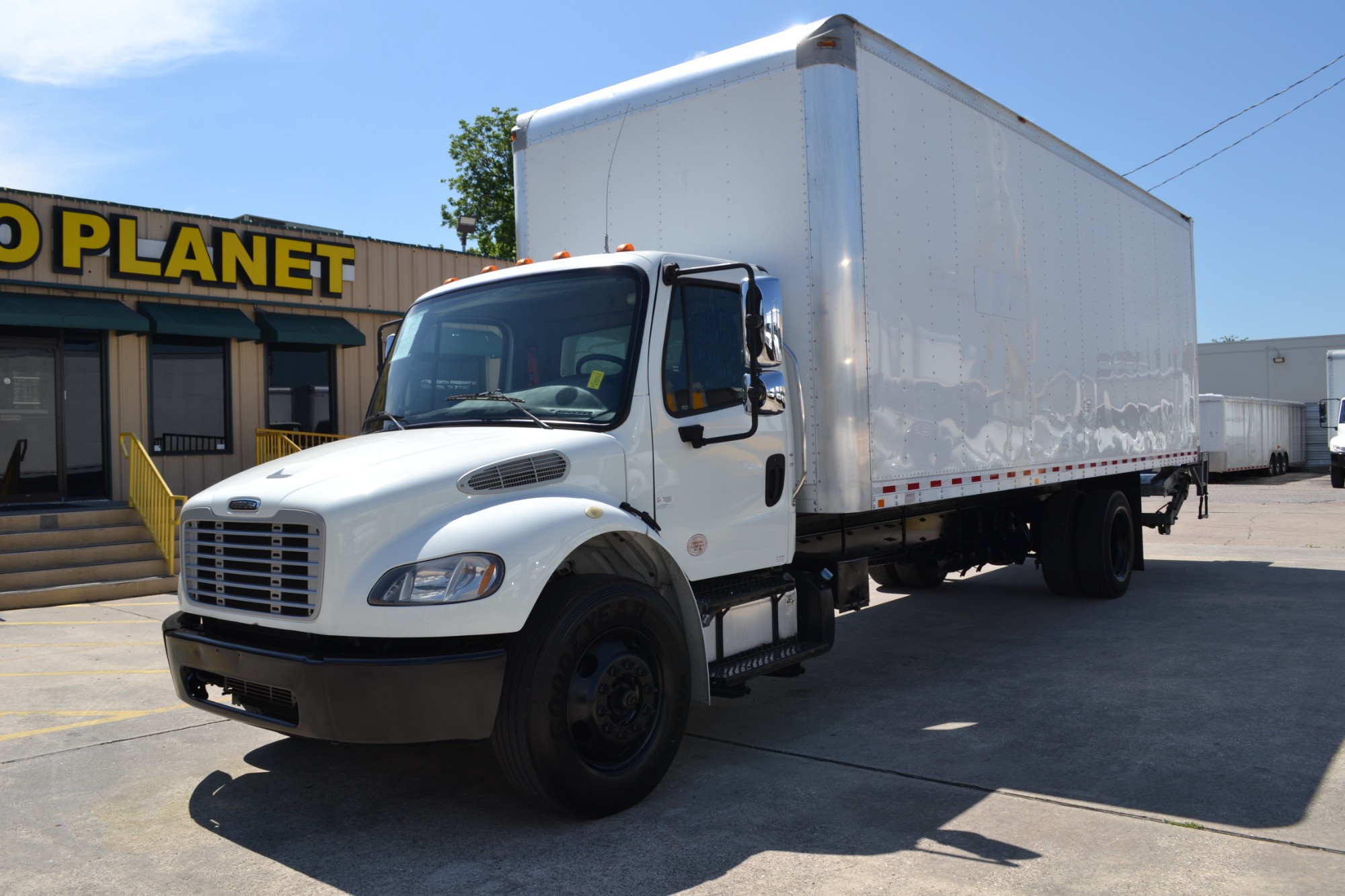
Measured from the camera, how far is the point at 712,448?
529 cm

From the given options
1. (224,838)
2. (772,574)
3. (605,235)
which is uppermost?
(605,235)

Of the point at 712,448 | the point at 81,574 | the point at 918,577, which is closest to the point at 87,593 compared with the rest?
the point at 81,574

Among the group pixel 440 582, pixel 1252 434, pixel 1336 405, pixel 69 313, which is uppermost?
pixel 69 313

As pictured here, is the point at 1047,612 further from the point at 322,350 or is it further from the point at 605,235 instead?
the point at 322,350

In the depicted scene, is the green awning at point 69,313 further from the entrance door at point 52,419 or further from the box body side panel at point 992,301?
the box body side panel at point 992,301

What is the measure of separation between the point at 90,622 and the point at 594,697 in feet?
26.6

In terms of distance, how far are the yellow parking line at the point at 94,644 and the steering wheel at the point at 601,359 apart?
6037 millimetres

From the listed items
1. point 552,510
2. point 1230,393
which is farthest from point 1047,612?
point 1230,393

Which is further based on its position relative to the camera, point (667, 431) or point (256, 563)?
point (667, 431)

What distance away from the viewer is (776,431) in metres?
5.70

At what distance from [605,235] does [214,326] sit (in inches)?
440

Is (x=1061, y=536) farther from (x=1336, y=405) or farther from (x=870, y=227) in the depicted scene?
(x=1336, y=405)

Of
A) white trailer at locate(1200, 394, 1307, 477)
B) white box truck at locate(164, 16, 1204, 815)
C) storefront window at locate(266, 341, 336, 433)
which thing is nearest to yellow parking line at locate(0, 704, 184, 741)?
white box truck at locate(164, 16, 1204, 815)

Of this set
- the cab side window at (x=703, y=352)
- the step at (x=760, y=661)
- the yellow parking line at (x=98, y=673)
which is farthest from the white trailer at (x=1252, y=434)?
the yellow parking line at (x=98, y=673)
